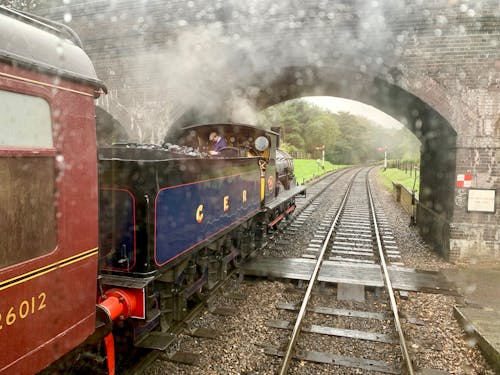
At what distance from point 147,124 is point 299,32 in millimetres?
4386

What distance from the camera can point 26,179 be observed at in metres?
2.12

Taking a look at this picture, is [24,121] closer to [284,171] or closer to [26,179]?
[26,179]

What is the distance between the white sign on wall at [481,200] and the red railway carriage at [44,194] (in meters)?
7.72

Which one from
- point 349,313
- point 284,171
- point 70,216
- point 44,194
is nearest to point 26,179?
point 44,194

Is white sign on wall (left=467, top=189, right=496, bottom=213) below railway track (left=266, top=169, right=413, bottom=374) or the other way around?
the other way around

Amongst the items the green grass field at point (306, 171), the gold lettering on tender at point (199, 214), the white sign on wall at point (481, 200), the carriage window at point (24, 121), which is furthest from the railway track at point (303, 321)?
the green grass field at point (306, 171)

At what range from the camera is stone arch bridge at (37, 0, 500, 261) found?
25.8 feet

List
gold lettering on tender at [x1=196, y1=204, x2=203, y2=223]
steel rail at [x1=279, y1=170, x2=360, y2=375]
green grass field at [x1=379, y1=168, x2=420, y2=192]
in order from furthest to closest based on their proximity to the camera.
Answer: green grass field at [x1=379, y1=168, x2=420, y2=192]
gold lettering on tender at [x1=196, y1=204, x2=203, y2=223]
steel rail at [x1=279, y1=170, x2=360, y2=375]

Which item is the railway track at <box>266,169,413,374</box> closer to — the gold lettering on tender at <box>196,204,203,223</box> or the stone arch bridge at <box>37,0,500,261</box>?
the gold lettering on tender at <box>196,204,203,223</box>

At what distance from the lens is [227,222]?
5812 millimetres

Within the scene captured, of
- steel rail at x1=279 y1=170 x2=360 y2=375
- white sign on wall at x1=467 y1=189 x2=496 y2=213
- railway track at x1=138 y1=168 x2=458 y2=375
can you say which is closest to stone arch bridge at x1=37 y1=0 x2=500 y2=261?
white sign on wall at x1=467 y1=189 x2=496 y2=213

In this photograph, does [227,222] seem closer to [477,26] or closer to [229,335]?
[229,335]

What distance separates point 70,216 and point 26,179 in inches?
16.6

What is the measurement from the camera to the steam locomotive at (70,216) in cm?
206
